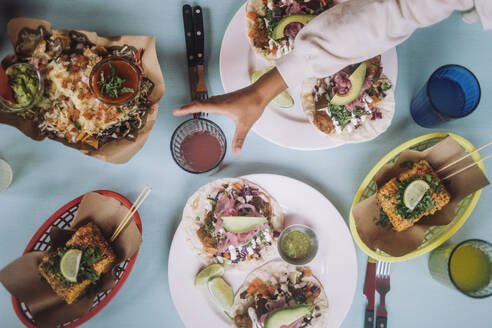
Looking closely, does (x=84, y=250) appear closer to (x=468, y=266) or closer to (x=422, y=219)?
(x=422, y=219)

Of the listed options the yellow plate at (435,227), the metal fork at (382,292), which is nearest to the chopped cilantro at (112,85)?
the yellow plate at (435,227)

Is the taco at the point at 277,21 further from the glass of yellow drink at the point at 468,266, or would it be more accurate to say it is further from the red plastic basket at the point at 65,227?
the glass of yellow drink at the point at 468,266

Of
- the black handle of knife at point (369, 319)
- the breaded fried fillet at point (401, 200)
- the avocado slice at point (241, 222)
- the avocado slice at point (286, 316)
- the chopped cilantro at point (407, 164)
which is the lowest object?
the black handle of knife at point (369, 319)

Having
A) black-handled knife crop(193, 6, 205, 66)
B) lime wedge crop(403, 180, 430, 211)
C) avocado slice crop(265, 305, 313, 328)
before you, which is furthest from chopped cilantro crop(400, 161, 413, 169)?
black-handled knife crop(193, 6, 205, 66)

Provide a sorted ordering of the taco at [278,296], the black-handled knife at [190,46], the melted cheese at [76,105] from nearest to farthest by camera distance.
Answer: the melted cheese at [76,105]
the taco at [278,296]
the black-handled knife at [190,46]

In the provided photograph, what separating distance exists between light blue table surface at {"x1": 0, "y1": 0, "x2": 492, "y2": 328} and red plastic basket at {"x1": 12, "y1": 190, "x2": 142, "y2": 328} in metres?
0.15

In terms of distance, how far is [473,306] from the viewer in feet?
6.84

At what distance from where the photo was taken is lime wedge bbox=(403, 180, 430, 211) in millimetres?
1831

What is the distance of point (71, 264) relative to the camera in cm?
172

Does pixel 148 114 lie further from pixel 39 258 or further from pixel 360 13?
pixel 360 13

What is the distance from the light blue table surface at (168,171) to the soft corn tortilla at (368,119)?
0.49 ft

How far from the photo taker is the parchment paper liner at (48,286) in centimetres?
172

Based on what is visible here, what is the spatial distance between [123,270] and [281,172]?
1.15 meters

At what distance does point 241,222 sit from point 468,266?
1.43m
